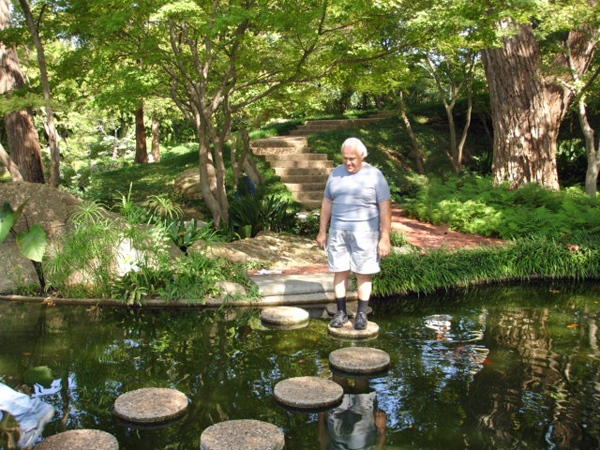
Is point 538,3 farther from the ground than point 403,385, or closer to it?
farther from the ground

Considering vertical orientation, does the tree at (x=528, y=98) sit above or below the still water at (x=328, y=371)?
above

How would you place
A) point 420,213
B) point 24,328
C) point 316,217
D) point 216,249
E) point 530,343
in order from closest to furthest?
point 530,343 → point 24,328 → point 216,249 → point 316,217 → point 420,213

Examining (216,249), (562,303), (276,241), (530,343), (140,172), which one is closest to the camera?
(530,343)

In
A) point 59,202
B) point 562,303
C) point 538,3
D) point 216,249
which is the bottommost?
point 562,303

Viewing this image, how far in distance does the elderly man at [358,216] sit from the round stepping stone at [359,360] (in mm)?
604

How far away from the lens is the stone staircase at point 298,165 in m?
12.9

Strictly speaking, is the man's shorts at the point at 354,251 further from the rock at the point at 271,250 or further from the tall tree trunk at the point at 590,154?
the tall tree trunk at the point at 590,154

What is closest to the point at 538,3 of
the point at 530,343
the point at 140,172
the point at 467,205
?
the point at 467,205

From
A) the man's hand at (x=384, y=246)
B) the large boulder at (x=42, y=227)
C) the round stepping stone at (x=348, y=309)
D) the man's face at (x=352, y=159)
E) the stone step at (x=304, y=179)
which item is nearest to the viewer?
the man's face at (x=352, y=159)

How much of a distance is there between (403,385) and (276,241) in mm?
4425

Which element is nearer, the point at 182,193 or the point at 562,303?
the point at 562,303

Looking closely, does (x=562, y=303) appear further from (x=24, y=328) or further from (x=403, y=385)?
(x=24, y=328)

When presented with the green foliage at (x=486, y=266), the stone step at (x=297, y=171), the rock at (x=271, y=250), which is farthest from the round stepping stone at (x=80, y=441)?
the stone step at (x=297, y=171)

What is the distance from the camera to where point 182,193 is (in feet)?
41.8
